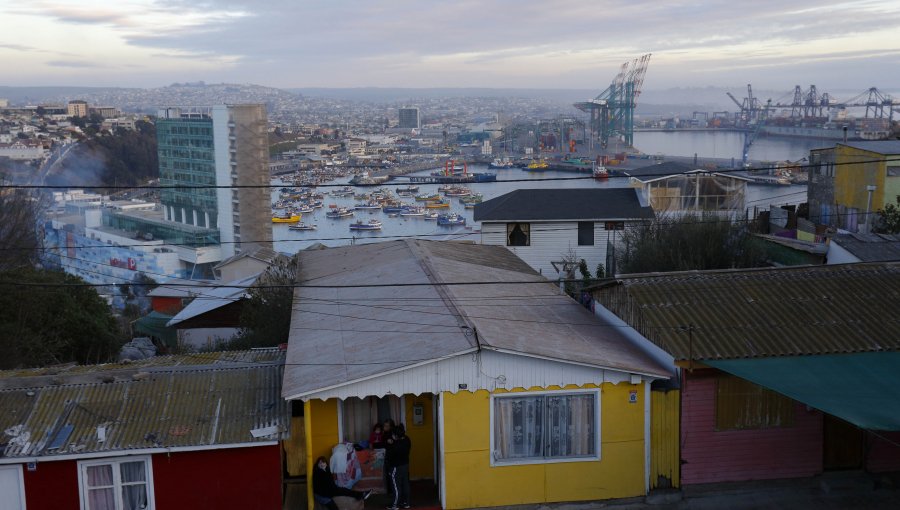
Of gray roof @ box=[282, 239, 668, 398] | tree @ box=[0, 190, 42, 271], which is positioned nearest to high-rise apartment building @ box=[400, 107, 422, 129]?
tree @ box=[0, 190, 42, 271]

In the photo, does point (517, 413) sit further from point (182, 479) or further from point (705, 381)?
point (182, 479)

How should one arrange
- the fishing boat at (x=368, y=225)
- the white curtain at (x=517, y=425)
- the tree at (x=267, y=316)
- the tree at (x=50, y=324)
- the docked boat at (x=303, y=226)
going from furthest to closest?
the docked boat at (x=303, y=226) → the fishing boat at (x=368, y=225) → the tree at (x=267, y=316) → the tree at (x=50, y=324) → the white curtain at (x=517, y=425)

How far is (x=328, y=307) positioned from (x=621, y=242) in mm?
11730

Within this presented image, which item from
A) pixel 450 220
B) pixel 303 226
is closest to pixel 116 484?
pixel 450 220

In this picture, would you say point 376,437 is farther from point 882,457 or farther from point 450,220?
point 450,220

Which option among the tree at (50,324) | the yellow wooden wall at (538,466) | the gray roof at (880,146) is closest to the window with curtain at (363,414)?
the yellow wooden wall at (538,466)

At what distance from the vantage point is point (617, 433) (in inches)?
294

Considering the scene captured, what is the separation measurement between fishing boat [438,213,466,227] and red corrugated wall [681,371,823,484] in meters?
28.2

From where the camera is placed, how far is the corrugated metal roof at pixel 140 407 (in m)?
6.92

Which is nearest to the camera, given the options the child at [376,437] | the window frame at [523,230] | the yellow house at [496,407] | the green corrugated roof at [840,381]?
Result: the green corrugated roof at [840,381]

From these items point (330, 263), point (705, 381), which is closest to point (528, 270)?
point (330, 263)

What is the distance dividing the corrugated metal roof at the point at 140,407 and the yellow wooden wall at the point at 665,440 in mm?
3200

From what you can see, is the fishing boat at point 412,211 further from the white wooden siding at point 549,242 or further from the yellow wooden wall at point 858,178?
the yellow wooden wall at point 858,178

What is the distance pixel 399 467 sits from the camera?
723 centimetres
